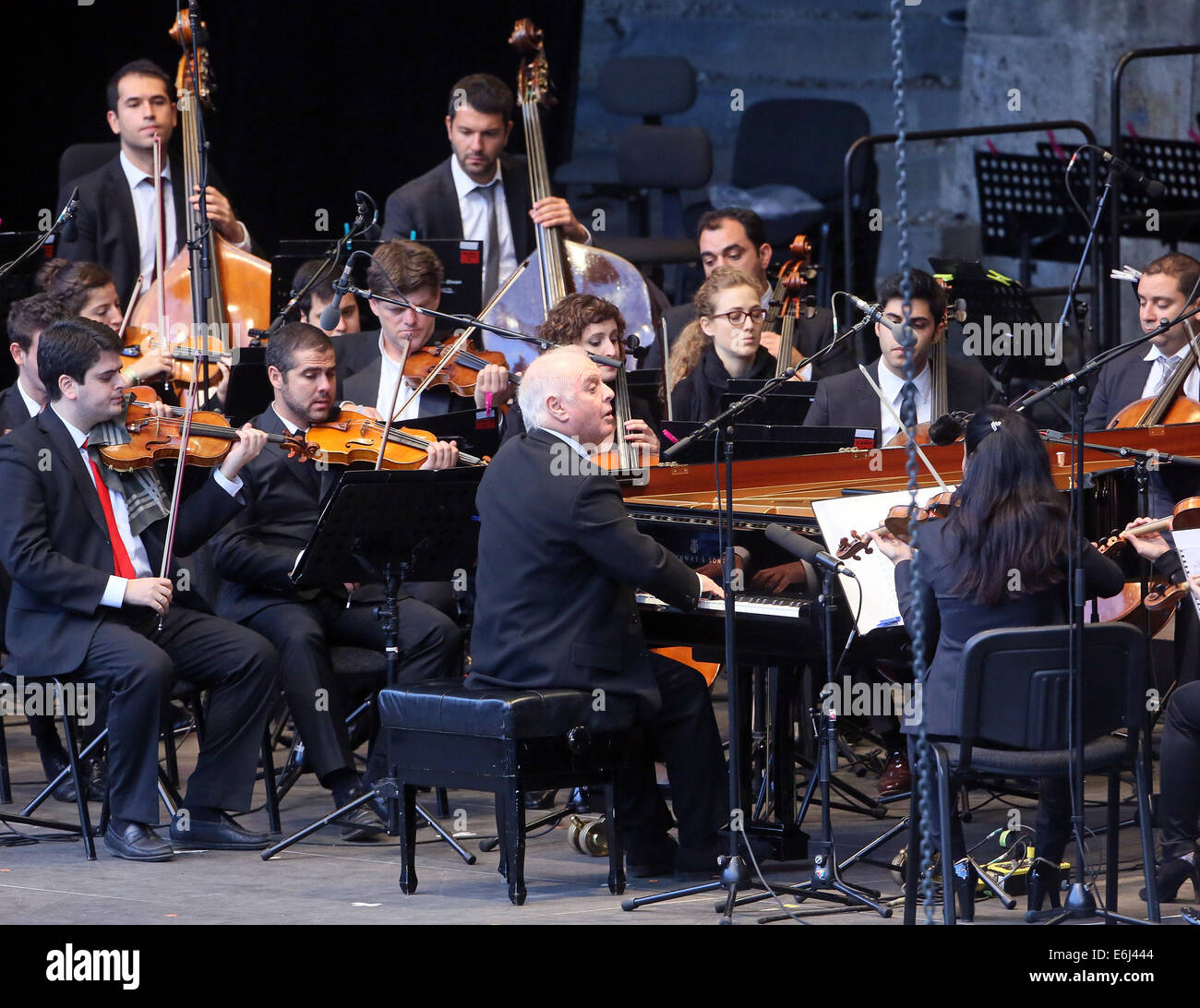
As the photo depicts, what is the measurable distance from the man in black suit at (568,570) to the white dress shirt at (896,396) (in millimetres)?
1369

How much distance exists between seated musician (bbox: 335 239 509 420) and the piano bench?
143 cm

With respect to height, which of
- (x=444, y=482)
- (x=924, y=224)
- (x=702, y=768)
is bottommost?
(x=702, y=768)

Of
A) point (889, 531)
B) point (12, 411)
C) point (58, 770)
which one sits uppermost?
point (12, 411)

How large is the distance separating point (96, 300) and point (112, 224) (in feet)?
2.78

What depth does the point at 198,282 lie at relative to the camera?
6.00m

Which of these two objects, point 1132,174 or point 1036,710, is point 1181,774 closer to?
point 1036,710

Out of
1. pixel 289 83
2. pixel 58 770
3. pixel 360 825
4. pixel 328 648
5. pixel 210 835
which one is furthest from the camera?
pixel 289 83

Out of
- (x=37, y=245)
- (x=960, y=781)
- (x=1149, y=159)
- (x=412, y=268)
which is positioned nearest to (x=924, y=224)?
(x=1149, y=159)

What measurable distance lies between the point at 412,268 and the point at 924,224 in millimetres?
4812

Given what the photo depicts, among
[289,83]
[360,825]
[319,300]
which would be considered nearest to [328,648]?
[360,825]

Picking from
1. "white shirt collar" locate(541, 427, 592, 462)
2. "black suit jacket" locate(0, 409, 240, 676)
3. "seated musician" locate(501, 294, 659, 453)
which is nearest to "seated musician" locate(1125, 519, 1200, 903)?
"white shirt collar" locate(541, 427, 592, 462)

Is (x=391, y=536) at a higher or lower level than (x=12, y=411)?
lower

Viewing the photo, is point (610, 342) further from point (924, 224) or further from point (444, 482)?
point (924, 224)
